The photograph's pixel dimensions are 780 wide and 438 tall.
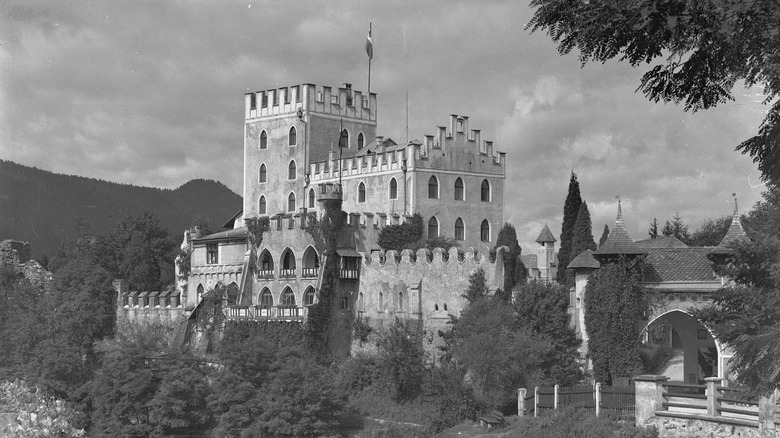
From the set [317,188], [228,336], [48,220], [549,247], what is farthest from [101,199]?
[549,247]

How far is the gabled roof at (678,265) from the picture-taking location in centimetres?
3600

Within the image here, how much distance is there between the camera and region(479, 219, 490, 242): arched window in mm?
53688

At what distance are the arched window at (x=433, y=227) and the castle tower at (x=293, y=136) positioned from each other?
733cm

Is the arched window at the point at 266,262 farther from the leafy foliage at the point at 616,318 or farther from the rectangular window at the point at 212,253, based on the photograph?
the leafy foliage at the point at 616,318

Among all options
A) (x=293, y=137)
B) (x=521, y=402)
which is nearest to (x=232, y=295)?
(x=293, y=137)

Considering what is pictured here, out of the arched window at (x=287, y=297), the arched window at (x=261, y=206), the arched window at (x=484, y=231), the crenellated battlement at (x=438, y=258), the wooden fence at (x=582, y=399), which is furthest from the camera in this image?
the arched window at (x=261, y=206)

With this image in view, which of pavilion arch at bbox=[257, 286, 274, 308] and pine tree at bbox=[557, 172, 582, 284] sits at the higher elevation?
pine tree at bbox=[557, 172, 582, 284]

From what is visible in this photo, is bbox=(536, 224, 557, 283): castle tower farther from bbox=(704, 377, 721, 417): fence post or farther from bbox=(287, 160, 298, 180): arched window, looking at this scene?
bbox=(704, 377, 721, 417): fence post

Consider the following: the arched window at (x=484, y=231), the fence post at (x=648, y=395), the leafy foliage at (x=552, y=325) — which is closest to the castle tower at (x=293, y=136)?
the arched window at (x=484, y=231)

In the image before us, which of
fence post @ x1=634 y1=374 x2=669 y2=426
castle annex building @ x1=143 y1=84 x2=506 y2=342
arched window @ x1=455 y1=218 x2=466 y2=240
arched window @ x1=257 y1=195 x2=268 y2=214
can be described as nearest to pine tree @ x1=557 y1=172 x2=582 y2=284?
castle annex building @ x1=143 y1=84 x2=506 y2=342

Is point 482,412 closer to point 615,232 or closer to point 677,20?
point 615,232

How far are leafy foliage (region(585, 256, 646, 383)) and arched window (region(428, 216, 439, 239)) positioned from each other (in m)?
16.0

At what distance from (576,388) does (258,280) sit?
20393 mm

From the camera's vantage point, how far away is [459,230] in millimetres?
52938
